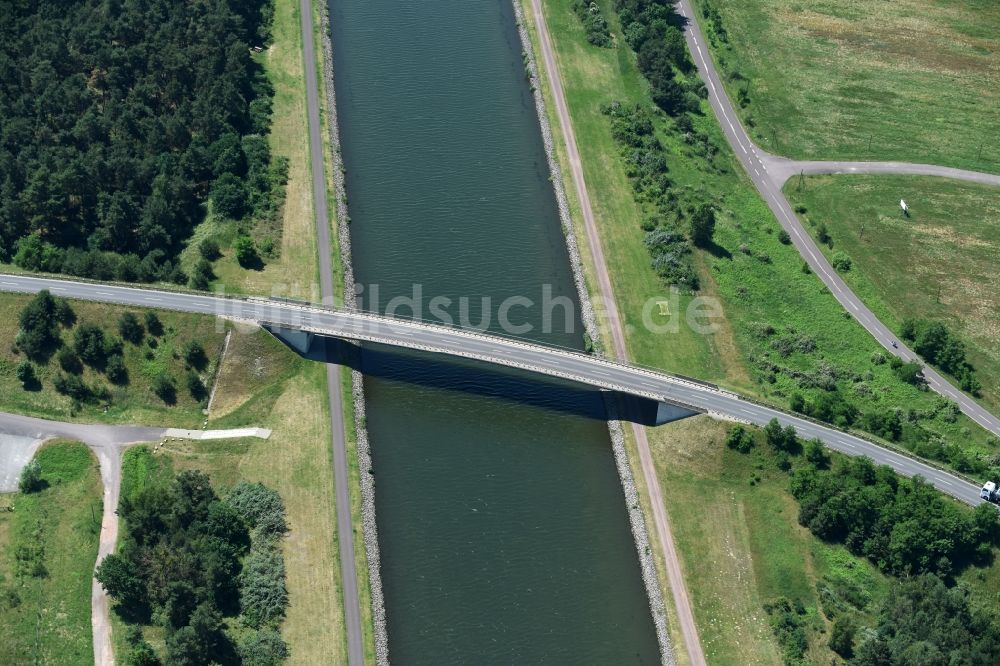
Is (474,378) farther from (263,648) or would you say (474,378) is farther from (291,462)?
(263,648)

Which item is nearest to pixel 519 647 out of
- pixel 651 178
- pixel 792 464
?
pixel 792 464

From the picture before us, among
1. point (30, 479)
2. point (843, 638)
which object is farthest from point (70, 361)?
point (843, 638)

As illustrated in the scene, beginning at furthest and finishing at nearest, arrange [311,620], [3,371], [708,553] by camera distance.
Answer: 1. [3,371]
2. [708,553]
3. [311,620]

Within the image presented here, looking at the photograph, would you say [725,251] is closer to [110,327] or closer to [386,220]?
[386,220]

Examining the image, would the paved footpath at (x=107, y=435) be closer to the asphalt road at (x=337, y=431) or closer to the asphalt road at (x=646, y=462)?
the asphalt road at (x=337, y=431)

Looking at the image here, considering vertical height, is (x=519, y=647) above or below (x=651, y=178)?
below
